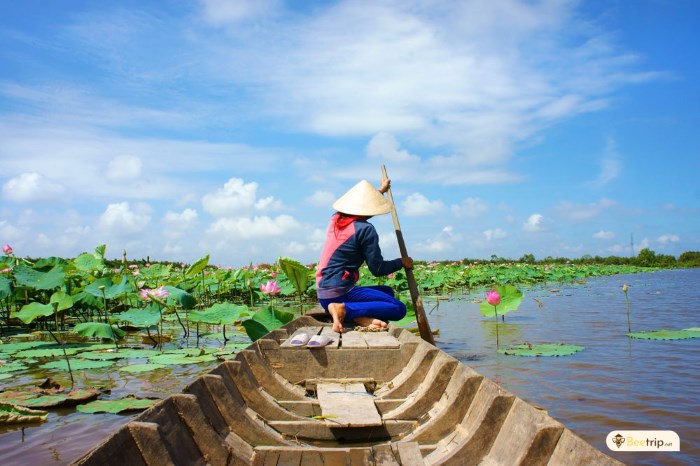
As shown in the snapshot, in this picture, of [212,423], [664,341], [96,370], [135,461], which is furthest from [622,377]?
[96,370]

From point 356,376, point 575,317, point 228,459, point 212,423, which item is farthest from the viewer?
point 575,317

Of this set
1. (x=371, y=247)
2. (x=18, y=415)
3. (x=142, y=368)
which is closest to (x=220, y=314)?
(x=142, y=368)

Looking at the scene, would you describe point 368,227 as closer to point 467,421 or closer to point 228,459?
point 467,421

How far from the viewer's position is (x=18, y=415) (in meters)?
3.21

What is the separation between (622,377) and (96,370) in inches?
169

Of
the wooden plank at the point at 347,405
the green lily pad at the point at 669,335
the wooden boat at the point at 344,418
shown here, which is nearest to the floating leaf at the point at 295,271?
the wooden boat at the point at 344,418

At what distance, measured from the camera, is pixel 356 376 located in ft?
12.0

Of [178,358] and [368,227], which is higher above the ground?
[368,227]

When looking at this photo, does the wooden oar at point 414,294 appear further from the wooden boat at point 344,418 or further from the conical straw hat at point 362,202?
the wooden boat at point 344,418

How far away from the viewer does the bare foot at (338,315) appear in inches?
175

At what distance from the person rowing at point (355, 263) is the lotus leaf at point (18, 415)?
2.07m

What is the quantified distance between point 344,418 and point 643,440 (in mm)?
1649

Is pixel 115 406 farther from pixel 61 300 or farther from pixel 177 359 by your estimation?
pixel 61 300

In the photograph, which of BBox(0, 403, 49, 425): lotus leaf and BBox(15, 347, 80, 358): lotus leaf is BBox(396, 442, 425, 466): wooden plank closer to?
BBox(0, 403, 49, 425): lotus leaf
